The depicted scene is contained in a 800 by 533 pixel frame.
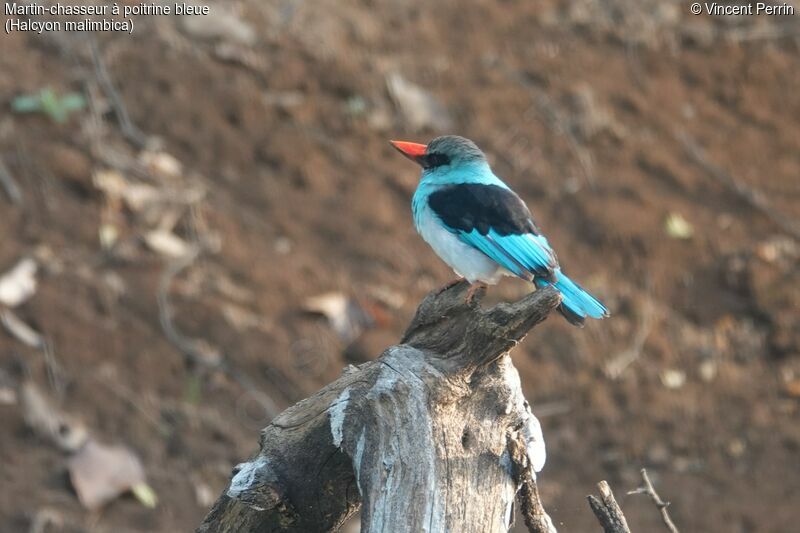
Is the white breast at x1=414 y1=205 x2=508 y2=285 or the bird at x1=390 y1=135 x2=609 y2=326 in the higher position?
the bird at x1=390 y1=135 x2=609 y2=326

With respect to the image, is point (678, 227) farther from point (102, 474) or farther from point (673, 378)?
point (102, 474)

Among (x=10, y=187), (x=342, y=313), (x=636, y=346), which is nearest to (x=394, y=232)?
(x=342, y=313)

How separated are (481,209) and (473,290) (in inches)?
31.1

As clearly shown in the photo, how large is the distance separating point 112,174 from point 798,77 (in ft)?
17.2

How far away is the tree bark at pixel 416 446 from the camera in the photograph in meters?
2.94

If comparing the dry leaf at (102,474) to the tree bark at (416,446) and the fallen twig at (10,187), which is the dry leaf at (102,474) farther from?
the tree bark at (416,446)

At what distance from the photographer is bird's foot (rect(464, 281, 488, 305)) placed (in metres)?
3.54

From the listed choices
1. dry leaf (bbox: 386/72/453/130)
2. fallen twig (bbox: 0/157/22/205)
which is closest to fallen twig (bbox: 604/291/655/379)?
dry leaf (bbox: 386/72/453/130)

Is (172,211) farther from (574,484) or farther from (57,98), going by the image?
(574,484)

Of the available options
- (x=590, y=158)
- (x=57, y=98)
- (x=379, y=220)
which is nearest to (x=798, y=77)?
(x=590, y=158)

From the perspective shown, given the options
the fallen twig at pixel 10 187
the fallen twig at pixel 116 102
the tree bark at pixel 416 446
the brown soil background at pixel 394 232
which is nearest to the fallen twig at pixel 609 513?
the tree bark at pixel 416 446

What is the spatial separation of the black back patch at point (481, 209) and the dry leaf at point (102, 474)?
2168 millimetres

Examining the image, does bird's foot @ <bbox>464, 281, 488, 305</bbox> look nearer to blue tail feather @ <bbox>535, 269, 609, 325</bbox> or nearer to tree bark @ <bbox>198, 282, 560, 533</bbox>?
tree bark @ <bbox>198, 282, 560, 533</bbox>

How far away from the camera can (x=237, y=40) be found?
8.26 metres
